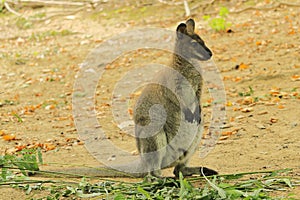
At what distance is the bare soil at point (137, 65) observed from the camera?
4203 mm

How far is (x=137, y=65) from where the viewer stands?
788 cm

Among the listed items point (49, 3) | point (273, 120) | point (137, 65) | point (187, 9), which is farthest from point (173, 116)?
point (49, 3)

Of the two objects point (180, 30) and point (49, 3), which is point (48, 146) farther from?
point (49, 3)

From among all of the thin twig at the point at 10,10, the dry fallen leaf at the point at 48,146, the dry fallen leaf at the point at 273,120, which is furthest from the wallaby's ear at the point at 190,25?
the thin twig at the point at 10,10

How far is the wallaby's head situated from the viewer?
368 cm

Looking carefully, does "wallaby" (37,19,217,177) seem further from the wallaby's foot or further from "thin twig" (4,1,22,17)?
"thin twig" (4,1,22,17)

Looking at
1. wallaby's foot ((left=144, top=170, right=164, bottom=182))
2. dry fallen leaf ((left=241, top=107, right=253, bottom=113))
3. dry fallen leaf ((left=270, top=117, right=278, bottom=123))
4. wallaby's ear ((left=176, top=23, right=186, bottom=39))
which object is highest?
wallaby's ear ((left=176, top=23, right=186, bottom=39))

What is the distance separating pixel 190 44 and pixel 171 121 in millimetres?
632

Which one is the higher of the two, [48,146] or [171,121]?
[48,146]

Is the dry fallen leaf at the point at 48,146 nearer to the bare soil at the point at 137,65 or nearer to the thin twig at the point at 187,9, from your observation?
the bare soil at the point at 137,65

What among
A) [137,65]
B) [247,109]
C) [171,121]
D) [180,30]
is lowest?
A: [171,121]

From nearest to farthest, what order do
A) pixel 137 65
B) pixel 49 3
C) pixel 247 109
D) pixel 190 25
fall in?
pixel 190 25, pixel 247 109, pixel 137 65, pixel 49 3

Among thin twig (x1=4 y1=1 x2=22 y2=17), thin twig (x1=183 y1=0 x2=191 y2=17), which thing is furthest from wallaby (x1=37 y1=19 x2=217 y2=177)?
thin twig (x1=4 y1=1 x2=22 y2=17)

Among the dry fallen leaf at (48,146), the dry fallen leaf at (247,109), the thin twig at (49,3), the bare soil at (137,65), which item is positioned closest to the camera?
the bare soil at (137,65)
